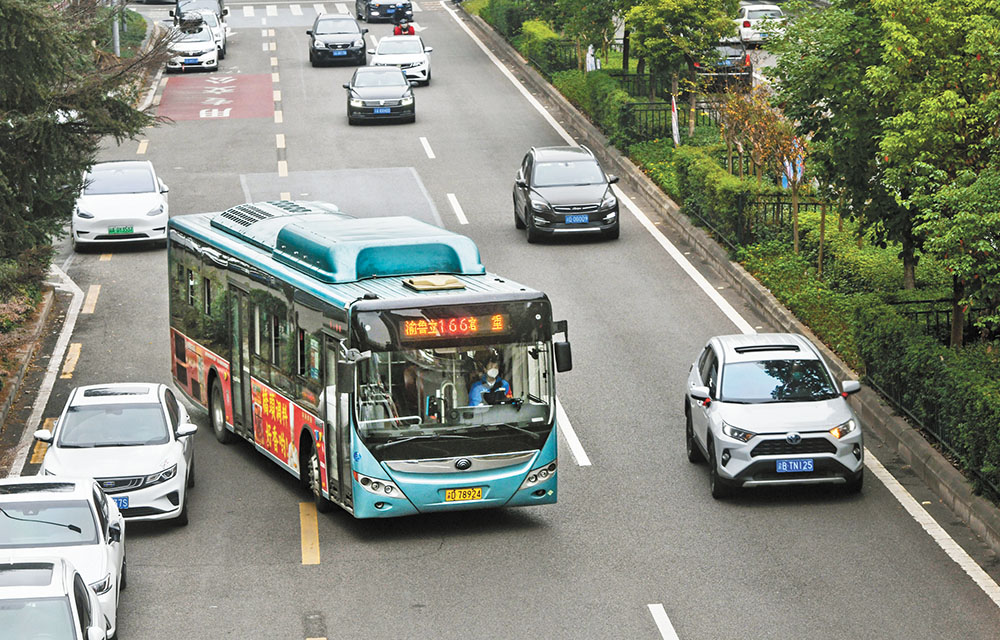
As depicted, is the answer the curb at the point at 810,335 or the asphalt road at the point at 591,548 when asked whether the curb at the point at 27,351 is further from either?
the curb at the point at 810,335

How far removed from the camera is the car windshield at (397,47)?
51188 mm

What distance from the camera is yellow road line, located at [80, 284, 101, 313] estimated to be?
28.8 m

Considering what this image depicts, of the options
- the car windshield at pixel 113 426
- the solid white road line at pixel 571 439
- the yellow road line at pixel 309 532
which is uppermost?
the car windshield at pixel 113 426

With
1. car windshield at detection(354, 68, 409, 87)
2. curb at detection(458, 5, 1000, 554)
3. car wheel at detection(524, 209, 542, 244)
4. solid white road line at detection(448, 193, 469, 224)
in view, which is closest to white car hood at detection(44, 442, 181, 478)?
curb at detection(458, 5, 1000, 554)

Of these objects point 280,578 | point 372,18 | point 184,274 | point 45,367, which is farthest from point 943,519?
point 372,18

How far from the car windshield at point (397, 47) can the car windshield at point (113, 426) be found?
34.0m

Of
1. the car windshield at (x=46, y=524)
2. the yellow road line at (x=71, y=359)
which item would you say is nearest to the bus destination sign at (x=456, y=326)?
the car windshield at (x=46, y=524)

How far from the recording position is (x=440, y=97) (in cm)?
4897

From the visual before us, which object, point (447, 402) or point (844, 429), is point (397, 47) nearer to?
point (844, 429)

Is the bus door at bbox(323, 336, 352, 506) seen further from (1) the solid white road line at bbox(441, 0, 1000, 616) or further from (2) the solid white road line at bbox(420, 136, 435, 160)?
(2) the solid white road line at bbox(420, 136, 435, 160)

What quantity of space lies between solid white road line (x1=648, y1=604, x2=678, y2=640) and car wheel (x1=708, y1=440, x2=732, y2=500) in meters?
3.33

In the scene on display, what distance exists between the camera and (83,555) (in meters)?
14.2

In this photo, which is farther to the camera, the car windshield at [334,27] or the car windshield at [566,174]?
the car windshield at [334,27]

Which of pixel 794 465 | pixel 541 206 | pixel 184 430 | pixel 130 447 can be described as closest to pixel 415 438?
pixel 184 430
